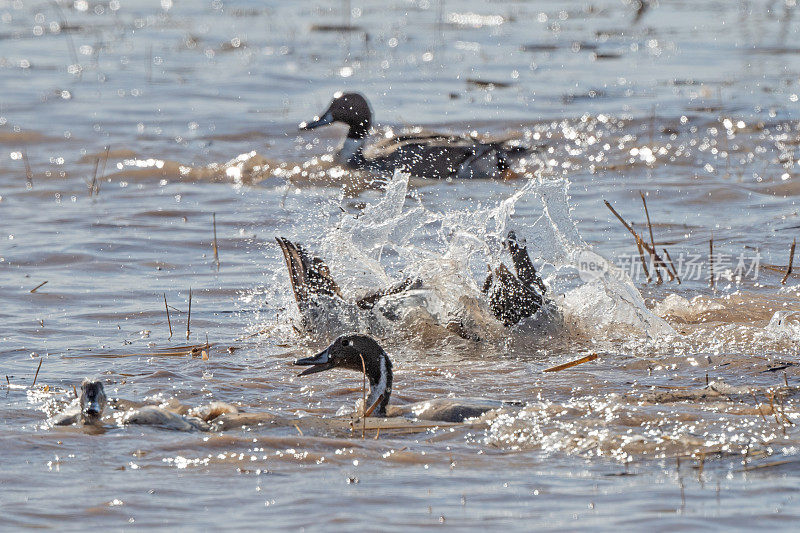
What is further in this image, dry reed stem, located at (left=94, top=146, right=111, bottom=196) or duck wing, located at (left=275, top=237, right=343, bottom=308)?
dry reed stem, located at (left=94, top=146, right=111, bottom=196)

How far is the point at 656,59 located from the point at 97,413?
1260 cm

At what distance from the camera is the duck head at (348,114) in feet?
39.8

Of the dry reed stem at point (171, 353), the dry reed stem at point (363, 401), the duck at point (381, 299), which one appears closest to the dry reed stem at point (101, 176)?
the duck at point (381, 299)

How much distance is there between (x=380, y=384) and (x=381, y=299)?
1386 millimetres

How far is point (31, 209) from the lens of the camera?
Answer: 9.70 meters

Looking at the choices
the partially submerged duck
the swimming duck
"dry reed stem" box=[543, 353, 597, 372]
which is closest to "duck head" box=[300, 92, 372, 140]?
"dry reed stem" box=[543, 353, 597, 372]

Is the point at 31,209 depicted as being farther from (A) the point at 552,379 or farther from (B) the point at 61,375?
(A) the point at 552,379

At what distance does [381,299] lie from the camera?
21.6 feet

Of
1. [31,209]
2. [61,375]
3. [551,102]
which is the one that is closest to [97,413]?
[61,375]

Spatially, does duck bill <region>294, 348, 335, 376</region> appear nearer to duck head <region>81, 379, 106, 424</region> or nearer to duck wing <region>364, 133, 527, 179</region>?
duck head <region>81, 379, 106, 424</region>

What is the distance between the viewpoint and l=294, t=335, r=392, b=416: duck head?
17.3 feet

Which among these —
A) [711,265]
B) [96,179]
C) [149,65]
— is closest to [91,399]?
[711,265]

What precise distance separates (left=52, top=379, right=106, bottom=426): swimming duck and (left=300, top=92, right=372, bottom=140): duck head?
7.40 metres

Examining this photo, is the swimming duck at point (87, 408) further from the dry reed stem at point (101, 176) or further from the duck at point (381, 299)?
the dry reed stem at point (101, 176)
